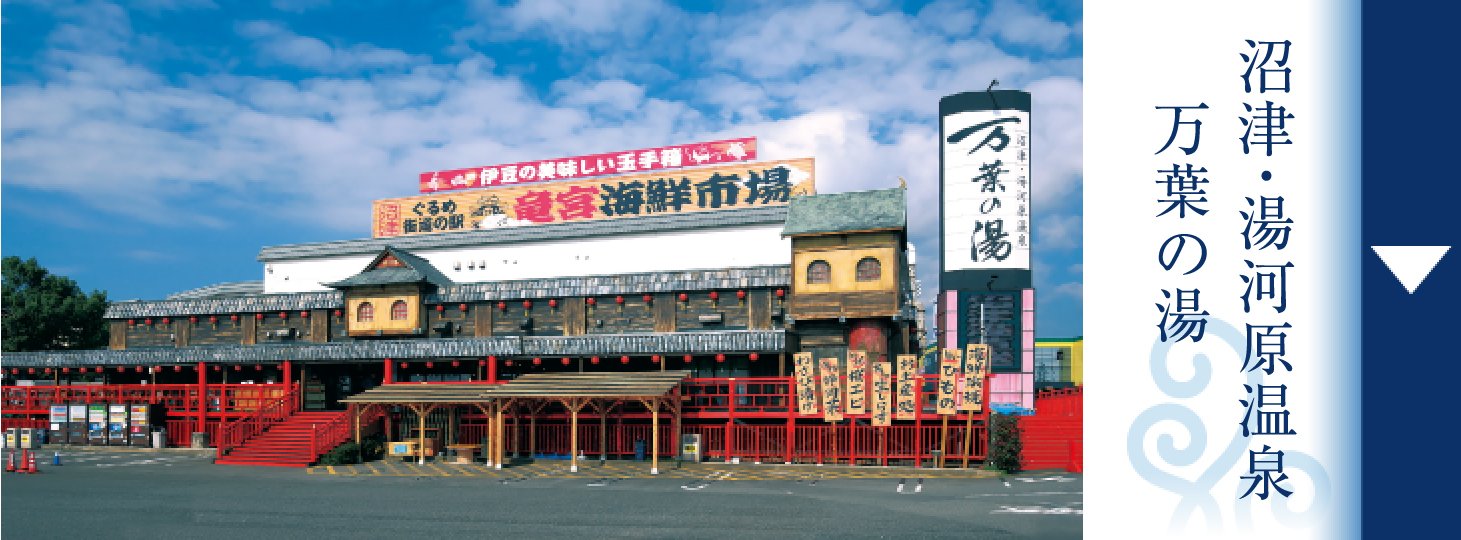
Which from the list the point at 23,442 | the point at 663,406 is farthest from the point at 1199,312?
the point at 23,442

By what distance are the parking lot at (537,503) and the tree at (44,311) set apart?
32103 millimetres

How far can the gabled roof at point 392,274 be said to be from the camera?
3646 cm

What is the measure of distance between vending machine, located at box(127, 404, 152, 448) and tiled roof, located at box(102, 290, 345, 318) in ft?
18.5

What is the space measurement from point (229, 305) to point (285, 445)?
1239cm

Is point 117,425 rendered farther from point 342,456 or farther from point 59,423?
point 342,456

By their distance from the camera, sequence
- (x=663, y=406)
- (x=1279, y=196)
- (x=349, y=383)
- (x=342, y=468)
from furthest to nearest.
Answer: (x=349, y=383)
(x=663, y=406)
(x=342, y=468)
(x=1279, y=196)

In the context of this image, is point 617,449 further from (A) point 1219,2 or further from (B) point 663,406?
(A) point 1219,2

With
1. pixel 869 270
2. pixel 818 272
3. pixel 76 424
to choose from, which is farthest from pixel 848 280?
pixel 76 424

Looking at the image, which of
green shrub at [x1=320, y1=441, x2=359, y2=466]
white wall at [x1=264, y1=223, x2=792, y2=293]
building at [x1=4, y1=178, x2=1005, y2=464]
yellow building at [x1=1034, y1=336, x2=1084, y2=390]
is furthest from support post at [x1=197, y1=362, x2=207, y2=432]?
yellow building at [x1=1034, y1=336, x2=1084, y2=390]

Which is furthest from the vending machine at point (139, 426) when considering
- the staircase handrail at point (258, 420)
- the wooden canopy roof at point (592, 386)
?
the wooden canopy roof at point (592, 386)

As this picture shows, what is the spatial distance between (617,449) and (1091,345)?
81.6 ft

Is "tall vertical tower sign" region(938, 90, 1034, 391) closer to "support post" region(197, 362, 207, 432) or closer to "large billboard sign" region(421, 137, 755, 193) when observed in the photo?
"large billboard sign" region(421, 137, 755, 193)

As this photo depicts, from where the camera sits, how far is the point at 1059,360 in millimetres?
74250

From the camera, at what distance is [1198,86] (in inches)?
278
